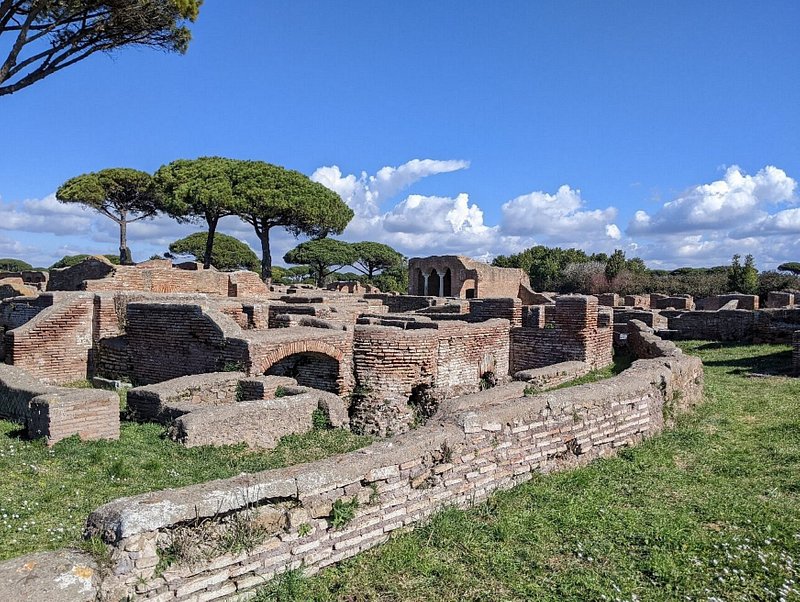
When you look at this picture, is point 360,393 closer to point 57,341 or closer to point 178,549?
point 57,341

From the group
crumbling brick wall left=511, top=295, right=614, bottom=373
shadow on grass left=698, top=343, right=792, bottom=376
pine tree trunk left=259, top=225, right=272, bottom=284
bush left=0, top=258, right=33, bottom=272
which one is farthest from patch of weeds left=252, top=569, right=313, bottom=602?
bush left=0, top=258, right=33, bottom=272

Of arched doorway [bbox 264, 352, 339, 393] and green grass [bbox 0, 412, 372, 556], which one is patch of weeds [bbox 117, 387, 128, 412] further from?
arched doorway [bbox 264, 352, 339, 393]

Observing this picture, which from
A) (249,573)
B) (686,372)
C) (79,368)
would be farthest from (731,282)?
(249,573)

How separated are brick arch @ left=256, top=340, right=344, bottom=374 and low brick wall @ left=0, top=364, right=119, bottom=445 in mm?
2764

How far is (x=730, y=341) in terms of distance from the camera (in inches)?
592

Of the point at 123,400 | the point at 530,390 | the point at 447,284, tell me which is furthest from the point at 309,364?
the point at 447,284

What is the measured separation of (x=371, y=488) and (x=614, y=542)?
1.74m

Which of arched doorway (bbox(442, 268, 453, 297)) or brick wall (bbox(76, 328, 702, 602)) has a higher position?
arched doorway (bbox(442, 268, 453, 297))

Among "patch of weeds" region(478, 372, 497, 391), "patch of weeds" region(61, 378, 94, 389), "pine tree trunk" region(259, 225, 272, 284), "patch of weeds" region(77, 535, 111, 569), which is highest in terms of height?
"pine tree trunk" region(259, 225, 272, 284)

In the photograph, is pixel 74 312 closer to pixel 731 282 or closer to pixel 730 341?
pixel 730 341

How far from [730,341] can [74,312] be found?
15596mm

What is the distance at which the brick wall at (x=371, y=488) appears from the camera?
306 cm

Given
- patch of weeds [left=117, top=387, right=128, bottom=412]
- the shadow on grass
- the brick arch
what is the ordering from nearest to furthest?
1. patch of weeds [left=117, top=387, right=128, bottom=412]
2. the brick arch
3. the shadow on grass

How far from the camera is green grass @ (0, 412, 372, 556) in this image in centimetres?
397
